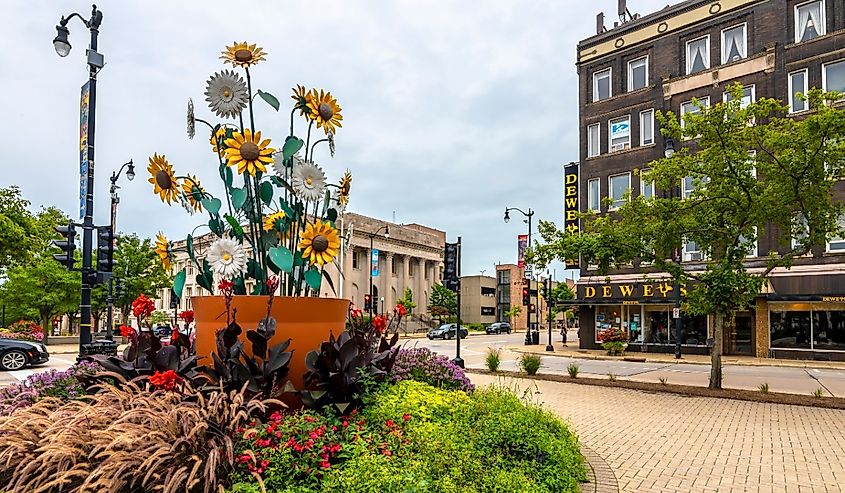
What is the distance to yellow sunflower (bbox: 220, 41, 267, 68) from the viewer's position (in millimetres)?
6113

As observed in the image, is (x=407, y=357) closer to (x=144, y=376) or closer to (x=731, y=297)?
(x=144, y=376)

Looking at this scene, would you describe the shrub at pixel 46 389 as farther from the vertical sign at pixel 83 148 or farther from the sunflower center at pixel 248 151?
the vertical sign at pixel 83 148

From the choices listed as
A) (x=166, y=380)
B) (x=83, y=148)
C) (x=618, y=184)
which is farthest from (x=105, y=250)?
(x=618, y=184)

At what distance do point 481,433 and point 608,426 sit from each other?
5745 mm

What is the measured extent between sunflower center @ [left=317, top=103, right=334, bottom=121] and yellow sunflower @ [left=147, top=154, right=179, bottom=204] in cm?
170

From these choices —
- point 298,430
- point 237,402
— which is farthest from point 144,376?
point 298,430

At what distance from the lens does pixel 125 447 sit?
12.5 ft

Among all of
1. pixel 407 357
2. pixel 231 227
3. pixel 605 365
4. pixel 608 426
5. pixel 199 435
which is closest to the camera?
pixel 199 435

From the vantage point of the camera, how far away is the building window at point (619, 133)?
3341cm

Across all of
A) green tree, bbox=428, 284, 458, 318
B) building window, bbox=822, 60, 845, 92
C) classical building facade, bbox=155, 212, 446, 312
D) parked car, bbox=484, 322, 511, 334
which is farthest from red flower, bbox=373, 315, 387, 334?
green tree, bbox=428, 284, 458, 318

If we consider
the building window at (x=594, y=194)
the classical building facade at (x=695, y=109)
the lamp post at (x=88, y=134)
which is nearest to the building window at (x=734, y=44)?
the classical building facade at (x=695, y=109)

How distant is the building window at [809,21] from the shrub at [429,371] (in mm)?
29107

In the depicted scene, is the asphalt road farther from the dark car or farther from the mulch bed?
the dark car

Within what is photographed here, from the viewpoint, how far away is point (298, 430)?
442 centimetres
